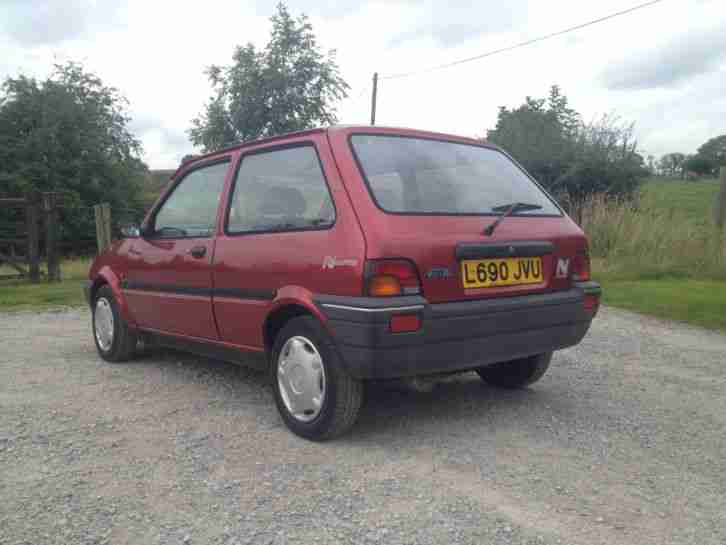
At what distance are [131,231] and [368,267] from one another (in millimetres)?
2684

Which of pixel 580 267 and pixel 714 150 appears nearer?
pixel 580 267

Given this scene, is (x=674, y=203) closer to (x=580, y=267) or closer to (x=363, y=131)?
(x=580, y=267)

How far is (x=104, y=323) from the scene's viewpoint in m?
5.35

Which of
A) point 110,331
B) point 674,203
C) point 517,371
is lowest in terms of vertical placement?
point 517,371

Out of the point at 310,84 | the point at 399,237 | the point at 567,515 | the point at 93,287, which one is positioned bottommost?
the point at 567,515

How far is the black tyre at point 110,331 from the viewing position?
5164mm

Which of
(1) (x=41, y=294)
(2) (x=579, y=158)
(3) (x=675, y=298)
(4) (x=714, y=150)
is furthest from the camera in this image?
(4) (x=714, y=150)

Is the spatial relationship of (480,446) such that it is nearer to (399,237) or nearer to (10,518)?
(399,237)

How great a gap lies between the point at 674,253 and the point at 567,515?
938cm

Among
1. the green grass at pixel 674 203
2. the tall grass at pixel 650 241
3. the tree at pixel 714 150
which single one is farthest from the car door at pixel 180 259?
the tree at pixel 714 150

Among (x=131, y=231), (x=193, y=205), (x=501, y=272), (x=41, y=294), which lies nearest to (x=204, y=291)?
(x=193, y=205)

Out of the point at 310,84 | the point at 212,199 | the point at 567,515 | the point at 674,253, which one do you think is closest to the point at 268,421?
the point at 212,199

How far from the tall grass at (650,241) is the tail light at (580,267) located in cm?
723

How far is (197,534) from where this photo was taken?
93.7 inches
